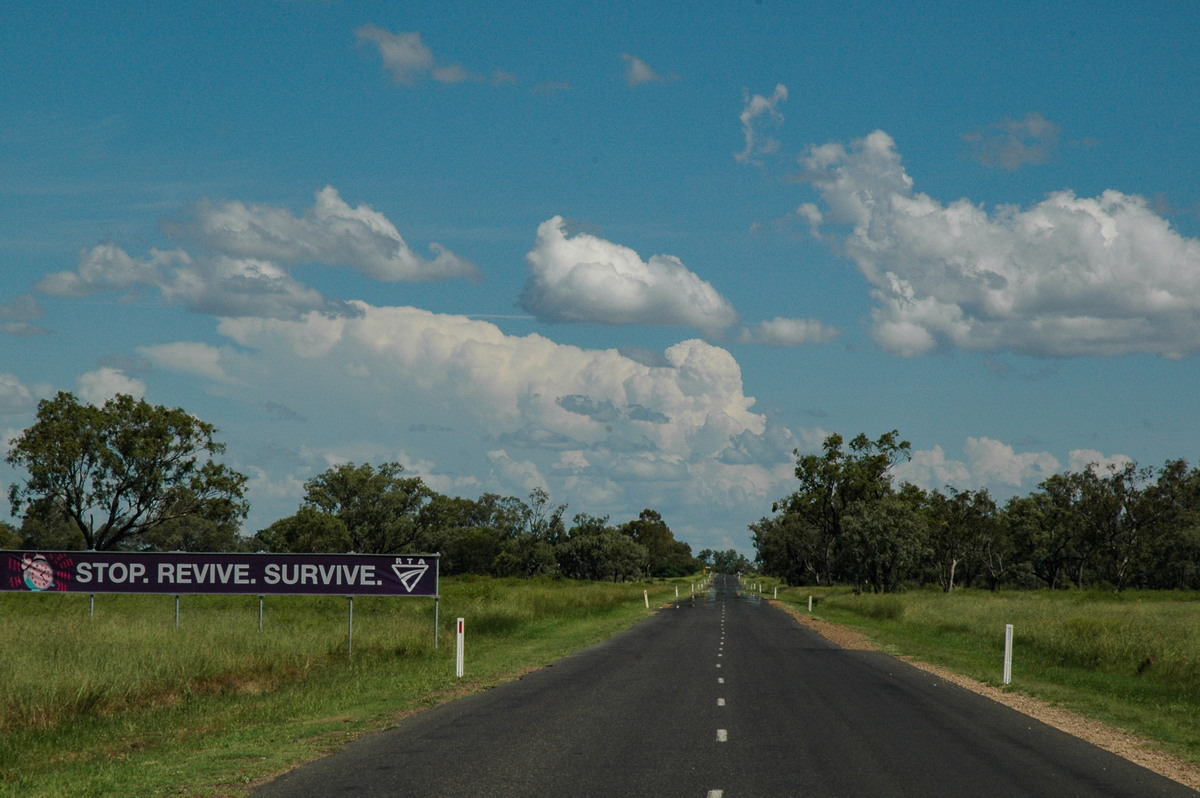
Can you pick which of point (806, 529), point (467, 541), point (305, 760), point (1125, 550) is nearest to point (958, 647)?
point (305, 760)

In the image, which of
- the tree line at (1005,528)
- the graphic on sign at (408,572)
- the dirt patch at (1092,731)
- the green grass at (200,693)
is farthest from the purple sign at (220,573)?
the tree line at (1005,528)

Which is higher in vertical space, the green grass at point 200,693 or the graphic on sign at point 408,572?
the graphic on sign at point 408,572

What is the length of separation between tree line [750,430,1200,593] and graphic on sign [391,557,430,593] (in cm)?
6204

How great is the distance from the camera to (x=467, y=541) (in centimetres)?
16412

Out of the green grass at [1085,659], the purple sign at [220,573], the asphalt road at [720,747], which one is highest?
the purple sign at [220,573]

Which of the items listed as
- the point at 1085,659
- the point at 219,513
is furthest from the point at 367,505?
the point at 1085,659

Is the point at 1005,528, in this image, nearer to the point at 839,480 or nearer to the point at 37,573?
the point at 839,480

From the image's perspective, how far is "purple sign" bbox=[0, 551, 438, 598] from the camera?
30891mm

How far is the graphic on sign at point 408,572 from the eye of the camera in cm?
3083

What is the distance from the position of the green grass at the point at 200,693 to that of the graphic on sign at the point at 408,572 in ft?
4.44

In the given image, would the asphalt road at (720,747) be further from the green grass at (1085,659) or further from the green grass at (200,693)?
the green grass at (1085,659)

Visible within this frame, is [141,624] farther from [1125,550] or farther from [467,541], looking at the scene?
[467,541]

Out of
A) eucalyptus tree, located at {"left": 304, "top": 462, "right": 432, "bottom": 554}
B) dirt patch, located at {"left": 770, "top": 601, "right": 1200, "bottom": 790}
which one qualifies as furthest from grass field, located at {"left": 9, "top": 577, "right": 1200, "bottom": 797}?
eucalyptus tree, located at {"left": 304, "top": 462, "right": 432, "bottom": 554}

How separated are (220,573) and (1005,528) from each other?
330 ft
